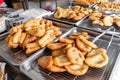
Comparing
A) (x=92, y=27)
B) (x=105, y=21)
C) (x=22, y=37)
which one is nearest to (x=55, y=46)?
(x=22, y=37)

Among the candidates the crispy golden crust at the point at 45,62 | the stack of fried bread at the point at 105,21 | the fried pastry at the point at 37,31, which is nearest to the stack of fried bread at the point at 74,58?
the crispy golden crust at the point at 45,62

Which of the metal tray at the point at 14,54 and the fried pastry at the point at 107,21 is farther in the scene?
the fried pastry at the point at 107,21

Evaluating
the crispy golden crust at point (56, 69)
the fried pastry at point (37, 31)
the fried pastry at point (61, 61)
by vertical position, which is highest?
the fried pastry at point (37, 31)

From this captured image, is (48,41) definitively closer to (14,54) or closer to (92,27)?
(14,54)

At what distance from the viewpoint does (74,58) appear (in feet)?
2.67

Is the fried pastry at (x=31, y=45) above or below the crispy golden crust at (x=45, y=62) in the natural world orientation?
above

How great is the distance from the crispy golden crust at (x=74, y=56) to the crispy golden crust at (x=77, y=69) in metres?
0.02

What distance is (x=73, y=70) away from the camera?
2.54 ft

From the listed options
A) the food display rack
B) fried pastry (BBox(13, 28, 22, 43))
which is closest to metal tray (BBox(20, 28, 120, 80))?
the food display rack

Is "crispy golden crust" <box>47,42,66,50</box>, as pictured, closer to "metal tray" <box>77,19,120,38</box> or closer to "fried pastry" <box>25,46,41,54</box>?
"fried pastry" <box>25,46,41,54</box>

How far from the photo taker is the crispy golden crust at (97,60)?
820mm

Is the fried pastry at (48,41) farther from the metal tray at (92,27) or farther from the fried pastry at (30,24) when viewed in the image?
the metal tray at (92,27)

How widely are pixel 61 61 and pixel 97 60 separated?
0.22 metres

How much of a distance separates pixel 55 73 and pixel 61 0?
8.12ft
